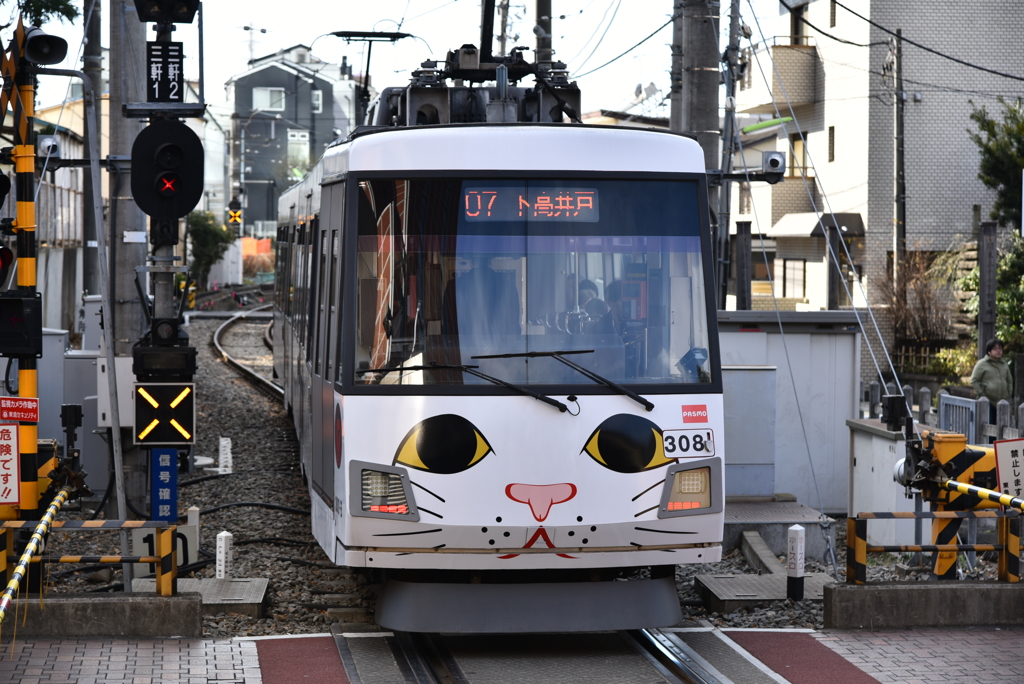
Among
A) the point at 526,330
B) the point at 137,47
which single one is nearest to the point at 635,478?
the point at 526,330

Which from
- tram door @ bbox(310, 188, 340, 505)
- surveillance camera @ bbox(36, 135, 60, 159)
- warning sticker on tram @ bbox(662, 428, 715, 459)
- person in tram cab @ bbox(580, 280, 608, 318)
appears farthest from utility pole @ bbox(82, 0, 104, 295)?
warning sticker on tram @ bbox(662, 428, 715, 459)

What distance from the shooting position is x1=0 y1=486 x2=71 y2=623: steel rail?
20.5 ft

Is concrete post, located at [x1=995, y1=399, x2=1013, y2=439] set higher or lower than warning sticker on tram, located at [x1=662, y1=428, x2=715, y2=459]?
lower

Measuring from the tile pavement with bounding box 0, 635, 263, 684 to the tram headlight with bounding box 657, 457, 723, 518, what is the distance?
2531 millimetres

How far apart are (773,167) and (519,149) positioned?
11.8 ft

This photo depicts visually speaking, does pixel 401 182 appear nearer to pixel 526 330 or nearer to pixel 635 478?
pixel 526 330

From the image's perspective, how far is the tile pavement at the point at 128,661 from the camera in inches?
267

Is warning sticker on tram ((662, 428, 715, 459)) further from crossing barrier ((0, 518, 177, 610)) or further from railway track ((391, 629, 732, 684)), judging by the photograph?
crossing barrier ((0, 518, 177, 610))

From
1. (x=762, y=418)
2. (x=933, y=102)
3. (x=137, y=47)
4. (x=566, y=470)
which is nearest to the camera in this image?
(x=566, y=470)

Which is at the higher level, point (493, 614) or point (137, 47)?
point (137, 47)

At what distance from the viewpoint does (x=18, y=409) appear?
25.8 feet

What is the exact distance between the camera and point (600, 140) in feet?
24.9

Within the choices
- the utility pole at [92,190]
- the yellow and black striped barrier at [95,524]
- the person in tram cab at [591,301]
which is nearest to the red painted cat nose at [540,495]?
the person in tram cab at [591,301]

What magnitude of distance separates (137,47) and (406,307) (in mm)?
4706
